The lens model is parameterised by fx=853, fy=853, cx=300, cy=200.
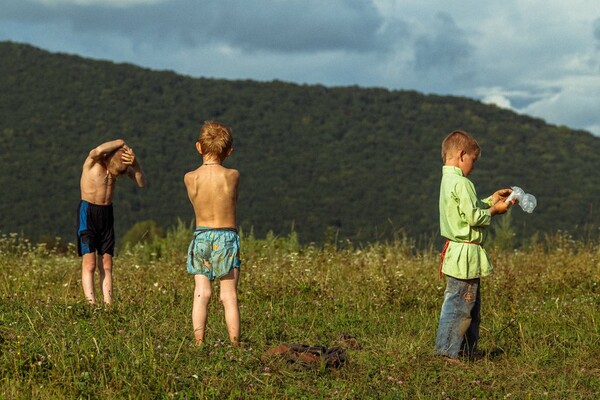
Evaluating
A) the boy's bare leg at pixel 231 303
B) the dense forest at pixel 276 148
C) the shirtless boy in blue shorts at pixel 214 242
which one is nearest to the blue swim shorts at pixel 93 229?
the shirtless boy in blue shorts at pixel 214 242

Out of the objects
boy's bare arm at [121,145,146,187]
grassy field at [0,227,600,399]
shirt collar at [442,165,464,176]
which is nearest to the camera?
grassy field at [0,227,600,399]

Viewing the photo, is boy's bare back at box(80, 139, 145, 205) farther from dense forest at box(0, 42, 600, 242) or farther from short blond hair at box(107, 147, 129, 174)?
dense forest at box(0, 42, 600, 242)

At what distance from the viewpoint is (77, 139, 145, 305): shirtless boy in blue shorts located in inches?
338

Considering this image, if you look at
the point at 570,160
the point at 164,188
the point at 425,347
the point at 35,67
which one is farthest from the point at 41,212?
the point at 425,347

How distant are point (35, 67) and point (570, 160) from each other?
191 ft

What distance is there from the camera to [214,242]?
669 cm

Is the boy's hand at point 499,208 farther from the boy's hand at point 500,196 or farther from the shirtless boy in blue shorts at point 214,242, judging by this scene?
the shirtless boy in blue shorts at point 214,242

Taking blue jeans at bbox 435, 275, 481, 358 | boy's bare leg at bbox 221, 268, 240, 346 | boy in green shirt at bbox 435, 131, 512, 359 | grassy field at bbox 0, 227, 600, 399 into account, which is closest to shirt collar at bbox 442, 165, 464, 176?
boy in green shirt at bbox 435, 131, 512, 359

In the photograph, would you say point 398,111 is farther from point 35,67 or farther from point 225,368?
point 225,368

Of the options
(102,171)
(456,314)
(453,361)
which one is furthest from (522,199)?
(102,171)

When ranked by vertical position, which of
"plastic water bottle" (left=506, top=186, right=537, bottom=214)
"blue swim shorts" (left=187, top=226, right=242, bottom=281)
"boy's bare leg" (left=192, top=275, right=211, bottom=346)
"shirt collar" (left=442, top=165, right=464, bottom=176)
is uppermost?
"shirt collar" (left=442, top=165, right=464, bottom=176)

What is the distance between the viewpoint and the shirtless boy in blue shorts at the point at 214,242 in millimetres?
6691

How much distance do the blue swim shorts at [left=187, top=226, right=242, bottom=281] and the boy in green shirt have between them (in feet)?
5.55

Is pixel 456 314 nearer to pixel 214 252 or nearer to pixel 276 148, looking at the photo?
pixel 214 252
